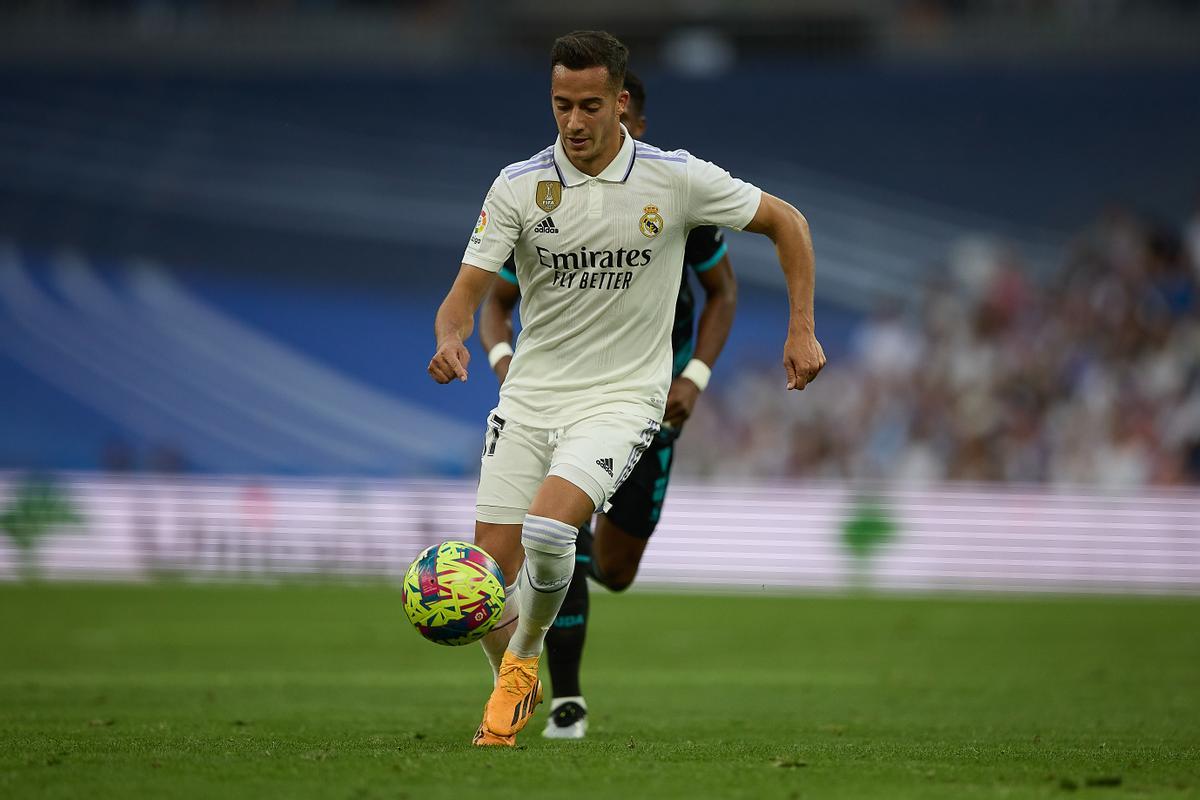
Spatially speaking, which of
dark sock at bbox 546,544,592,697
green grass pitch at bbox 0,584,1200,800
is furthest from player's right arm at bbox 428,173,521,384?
green grass pitch at bbox 0,584,1200,800

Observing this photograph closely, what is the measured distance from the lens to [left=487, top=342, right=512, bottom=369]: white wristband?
7992 mm

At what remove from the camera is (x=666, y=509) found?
2114cm

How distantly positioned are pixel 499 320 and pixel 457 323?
1.71 meters

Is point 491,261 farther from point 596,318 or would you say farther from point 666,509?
point 666,509

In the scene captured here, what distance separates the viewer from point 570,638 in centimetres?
759

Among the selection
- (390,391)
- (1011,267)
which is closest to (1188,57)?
(1011,267)

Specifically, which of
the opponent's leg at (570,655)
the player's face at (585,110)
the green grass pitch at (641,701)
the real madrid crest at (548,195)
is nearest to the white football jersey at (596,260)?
the real madrid crest at (548,195)

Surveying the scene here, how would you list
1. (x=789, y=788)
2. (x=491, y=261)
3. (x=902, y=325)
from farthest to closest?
(x=902, y=325)
(x=491, y=261)
(x=789, y=788)

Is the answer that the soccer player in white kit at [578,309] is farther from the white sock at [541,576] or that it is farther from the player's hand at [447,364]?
the player's hand at [447,364]

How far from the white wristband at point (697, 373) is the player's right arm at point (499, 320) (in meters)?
0.90

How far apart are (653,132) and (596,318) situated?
21.4 meters

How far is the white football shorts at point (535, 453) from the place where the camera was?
6.68 meters

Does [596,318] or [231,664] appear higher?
[596,318]

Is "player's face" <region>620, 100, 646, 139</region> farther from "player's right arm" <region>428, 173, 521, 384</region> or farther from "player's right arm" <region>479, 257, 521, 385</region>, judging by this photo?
"player's right arm" <region>428, 173, 521, 384</region>
